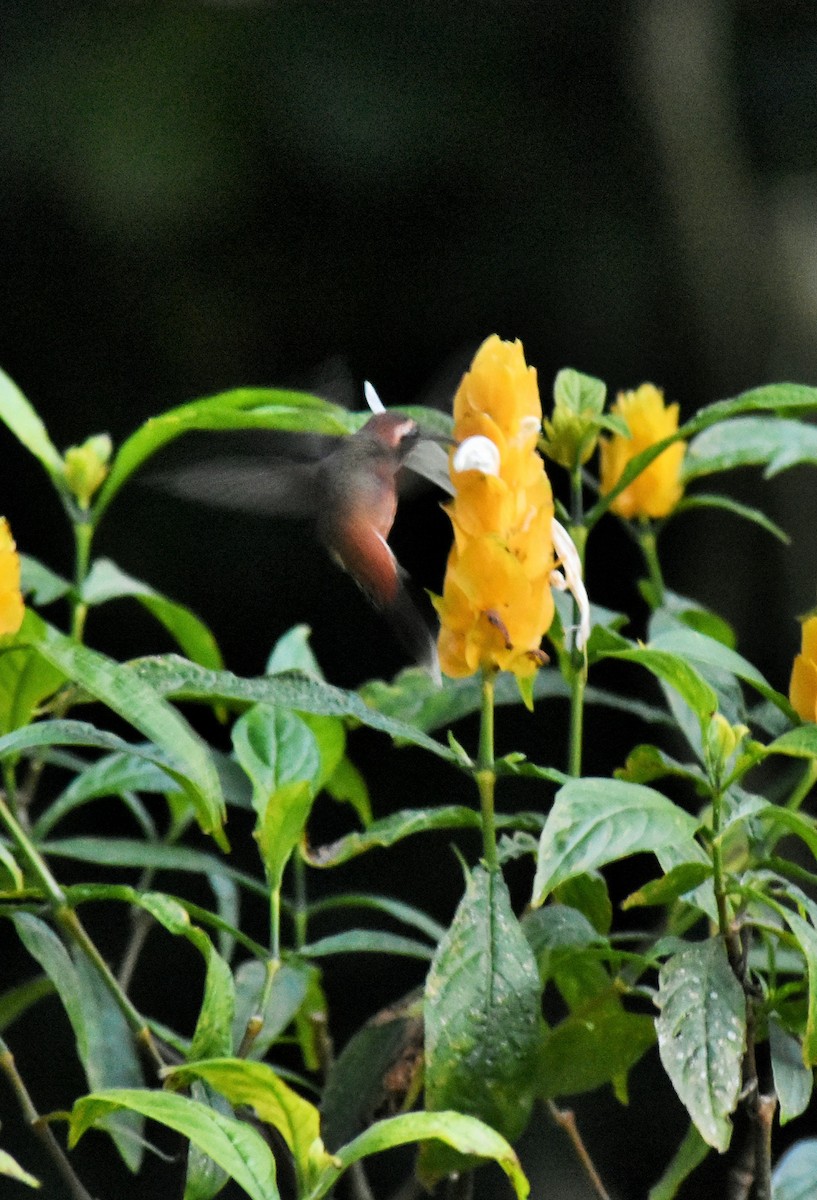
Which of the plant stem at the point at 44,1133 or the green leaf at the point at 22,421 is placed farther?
the green leaf at the point at 22,421

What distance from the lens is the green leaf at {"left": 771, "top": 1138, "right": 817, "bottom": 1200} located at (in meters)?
0.71

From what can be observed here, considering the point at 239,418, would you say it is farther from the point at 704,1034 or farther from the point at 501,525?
the point at 704,1034

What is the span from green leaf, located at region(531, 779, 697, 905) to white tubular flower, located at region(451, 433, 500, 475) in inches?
5.3

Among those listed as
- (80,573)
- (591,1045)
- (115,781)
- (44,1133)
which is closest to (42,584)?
(80,573)

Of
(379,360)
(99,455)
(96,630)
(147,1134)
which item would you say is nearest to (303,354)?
(379,360)

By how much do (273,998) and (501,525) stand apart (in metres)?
0.34

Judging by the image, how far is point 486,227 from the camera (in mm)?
2477

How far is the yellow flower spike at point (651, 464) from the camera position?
928mm

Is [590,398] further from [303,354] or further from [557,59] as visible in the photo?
[557,59]

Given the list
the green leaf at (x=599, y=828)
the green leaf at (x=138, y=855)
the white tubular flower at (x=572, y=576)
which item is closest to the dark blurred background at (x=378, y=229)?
the green leaf at (x=138, y=855)

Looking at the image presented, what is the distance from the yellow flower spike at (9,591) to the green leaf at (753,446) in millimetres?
448

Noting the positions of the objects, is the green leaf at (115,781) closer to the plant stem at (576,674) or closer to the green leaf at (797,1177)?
the plant stem at (576,674)

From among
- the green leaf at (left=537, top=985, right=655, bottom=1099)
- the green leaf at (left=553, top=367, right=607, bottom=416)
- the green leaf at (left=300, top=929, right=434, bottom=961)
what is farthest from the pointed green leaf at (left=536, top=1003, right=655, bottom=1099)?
the green leaf at (left=553, top=367, right=607, bottom=416)

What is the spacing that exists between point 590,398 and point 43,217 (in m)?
1.95
